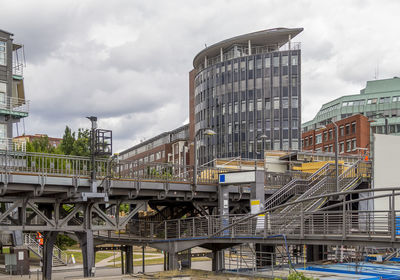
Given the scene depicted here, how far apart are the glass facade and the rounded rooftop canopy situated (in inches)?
88.9

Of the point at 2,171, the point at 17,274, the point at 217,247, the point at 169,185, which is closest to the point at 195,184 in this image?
the point at 169,185

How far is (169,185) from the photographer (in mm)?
34844

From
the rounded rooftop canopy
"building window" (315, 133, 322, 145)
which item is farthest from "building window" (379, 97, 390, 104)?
the rounded rooftop canopy

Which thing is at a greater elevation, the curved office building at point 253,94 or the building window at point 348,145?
the curved office building at point 253,94

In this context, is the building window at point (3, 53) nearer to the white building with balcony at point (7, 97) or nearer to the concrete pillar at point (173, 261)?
the white building with balcony at point (7, 97)

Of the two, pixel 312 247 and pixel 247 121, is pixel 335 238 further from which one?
pixel 247 121

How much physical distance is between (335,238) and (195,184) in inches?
510

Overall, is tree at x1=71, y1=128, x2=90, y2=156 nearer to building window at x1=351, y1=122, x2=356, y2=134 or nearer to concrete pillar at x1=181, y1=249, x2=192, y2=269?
concrete pillar at x1=181, y1=249, x2=192, y2=269

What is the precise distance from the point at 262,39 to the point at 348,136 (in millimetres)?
23536

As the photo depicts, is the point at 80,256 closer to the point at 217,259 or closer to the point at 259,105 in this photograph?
the point at 217,259

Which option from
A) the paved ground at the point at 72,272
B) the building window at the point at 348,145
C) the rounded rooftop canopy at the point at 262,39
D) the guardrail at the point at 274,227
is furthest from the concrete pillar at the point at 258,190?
the building window at the point at 348,145

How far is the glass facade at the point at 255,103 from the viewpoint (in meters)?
101

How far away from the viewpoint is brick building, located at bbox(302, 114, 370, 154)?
101 meters

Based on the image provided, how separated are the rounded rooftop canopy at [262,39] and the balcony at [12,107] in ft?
184
